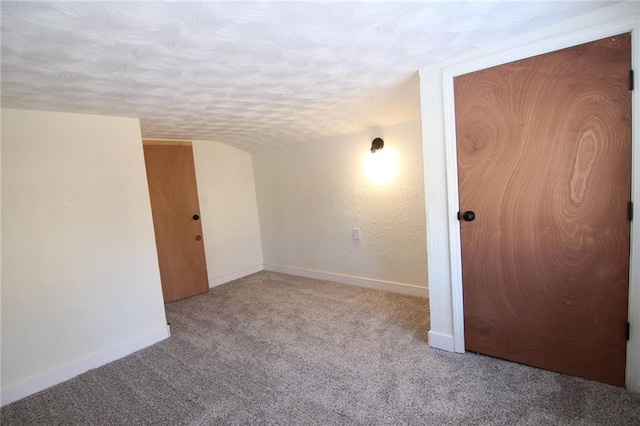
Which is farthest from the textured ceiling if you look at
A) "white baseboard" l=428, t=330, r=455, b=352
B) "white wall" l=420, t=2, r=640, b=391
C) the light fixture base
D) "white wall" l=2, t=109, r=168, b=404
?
"white baseboard" l=428, t=330, r=455, b=352

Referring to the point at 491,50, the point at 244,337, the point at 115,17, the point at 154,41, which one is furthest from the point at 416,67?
the point at 244,337

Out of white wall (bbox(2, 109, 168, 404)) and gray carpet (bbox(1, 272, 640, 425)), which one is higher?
white wall (bbox(2, 109, 168, 404))

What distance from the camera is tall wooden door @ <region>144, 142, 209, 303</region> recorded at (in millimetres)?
3586

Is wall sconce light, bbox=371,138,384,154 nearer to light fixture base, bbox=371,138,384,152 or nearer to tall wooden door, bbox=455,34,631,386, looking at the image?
light fixture base, bbox=371,138,384,152

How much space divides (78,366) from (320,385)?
179 centimetres

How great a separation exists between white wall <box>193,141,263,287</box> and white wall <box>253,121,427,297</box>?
17 centimetres

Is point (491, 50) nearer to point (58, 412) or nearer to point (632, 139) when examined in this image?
point (632, 139)

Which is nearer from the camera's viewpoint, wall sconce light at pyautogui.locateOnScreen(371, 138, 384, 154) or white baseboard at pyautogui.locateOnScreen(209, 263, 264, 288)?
wall sconce light at pyautogui.locateOnScreen(371, 138, 384, 154)

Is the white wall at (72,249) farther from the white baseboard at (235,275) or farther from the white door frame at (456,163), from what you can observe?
the white door frame at (456,163)

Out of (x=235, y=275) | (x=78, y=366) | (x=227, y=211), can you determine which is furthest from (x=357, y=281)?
(x=78, y=366)

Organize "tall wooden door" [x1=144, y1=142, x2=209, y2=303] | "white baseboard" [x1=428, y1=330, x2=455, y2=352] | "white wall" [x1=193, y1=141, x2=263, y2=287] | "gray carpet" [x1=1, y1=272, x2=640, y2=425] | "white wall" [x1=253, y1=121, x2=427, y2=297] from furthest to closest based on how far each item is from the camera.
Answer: "white wall" [x1=193, y1=141, x2=263, y2=287], "tall wooden door" [x1=144, y1=142, x2=209, y2=303], "white wall" [x1=253, y1=121, x2=427, y2=297], "white baseboard" [x1=428, y1=330, x2=455, y2=352], "gray carpet" [x1=1, y1=272, x2=640, y2=425]

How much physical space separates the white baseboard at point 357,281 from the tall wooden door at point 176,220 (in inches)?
42.5

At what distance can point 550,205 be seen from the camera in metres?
1.75

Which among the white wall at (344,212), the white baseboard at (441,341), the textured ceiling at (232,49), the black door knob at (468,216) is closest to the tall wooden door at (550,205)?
the black door knob at (468,216)
